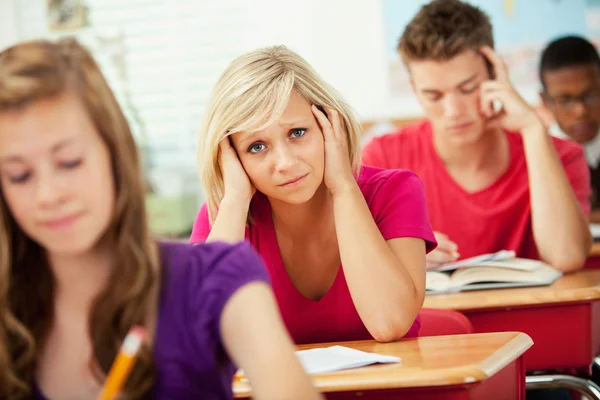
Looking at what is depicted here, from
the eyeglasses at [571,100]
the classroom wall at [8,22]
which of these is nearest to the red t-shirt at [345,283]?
the eyeglasses at [571,100]

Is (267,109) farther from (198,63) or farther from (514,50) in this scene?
(198,63)

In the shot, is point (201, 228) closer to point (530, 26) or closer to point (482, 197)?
point (482, 197)

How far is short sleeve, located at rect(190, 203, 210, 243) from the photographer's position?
1943 millimetres

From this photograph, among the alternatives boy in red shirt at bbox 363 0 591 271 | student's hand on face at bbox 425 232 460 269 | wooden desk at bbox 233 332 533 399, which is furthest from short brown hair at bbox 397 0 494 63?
wooden desk at bbox 233 332 533 399

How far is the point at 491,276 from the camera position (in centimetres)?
217

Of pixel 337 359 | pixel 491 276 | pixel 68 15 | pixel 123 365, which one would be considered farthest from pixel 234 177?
pixel 68 15

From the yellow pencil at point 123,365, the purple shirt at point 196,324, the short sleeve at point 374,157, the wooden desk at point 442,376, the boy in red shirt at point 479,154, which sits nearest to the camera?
the yellow pencil at point 123,365

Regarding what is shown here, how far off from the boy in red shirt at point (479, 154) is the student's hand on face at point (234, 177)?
97 centimetres

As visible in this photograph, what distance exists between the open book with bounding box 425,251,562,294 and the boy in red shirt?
0.34 m

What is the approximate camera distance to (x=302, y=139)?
5.75 feet

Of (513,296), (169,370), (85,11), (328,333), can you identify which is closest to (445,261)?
(513,296)

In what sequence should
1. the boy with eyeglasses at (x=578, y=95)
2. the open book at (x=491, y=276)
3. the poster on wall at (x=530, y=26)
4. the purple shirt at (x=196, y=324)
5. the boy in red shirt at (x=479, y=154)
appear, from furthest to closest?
1. the poster on wall at (x=530, y=26)
2. the boy with eyeglasses at (x=578, y=95)
3. the boy in red shirt at (x=479, y=154)
4. the open book at (x=491, y=276)
5. the purple shirt at (x=196, y=324)

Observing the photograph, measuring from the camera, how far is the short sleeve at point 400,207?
5.76 ft

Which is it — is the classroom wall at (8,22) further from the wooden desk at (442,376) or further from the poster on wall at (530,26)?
the wooden desk at (442,376)
